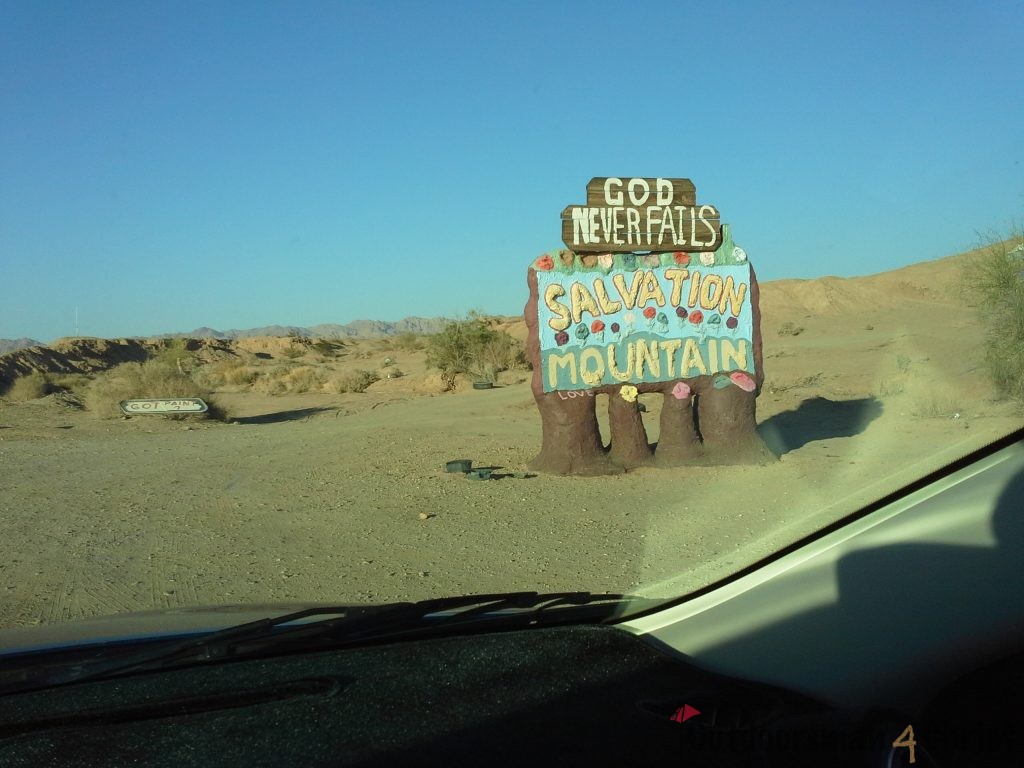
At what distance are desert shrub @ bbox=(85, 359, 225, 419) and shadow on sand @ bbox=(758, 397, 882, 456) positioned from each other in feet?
45.9

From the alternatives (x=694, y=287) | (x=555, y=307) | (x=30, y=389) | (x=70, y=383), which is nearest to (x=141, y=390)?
(x=30, y=389)

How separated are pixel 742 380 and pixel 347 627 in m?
10.3

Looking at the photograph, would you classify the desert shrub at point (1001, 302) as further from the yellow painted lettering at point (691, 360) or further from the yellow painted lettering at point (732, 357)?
the yellow painted lettering at point (691, 360)

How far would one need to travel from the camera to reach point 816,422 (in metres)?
16.9

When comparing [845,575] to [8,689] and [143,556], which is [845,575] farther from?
[143,556]

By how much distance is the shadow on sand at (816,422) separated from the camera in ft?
48.8

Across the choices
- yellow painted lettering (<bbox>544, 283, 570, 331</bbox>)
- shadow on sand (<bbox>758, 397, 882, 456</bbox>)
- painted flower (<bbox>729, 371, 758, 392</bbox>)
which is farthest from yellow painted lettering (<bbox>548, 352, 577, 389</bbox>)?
shadow on sand (<bbox>758, 397, 882, 456</bbox>)

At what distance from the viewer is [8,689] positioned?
285 centimetres

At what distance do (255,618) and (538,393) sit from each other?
9.08 metres

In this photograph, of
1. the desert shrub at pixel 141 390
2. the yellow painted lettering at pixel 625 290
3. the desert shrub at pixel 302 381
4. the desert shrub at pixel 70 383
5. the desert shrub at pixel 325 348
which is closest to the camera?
the yellow painted lettering at pixel 625 290

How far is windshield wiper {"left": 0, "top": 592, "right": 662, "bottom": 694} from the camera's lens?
9.74 ft

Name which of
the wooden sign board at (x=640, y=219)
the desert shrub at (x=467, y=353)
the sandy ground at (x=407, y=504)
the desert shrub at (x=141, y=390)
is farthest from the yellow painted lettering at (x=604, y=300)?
the desert shrub at (x=467, y=353)

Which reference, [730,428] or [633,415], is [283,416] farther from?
[730,428]

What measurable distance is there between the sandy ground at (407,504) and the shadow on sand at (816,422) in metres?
0.07
